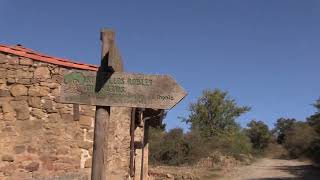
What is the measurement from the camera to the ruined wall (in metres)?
9.03

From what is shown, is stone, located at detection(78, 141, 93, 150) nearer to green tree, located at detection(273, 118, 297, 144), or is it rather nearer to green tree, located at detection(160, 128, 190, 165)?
green tree, located at detection(160, 128, 190, 165)

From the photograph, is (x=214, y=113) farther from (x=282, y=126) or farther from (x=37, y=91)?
(x=37, y=91)

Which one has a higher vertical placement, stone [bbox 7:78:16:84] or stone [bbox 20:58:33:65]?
stone [bbox 20:58:33:65]

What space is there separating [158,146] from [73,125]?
30474 mm

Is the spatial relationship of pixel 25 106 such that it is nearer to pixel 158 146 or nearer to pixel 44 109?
pixel 44 109

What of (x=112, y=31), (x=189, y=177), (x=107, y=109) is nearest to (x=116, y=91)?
(x=107, y=109)

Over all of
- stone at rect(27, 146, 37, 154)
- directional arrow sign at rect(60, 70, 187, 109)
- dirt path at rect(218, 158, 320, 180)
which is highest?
directional arrow sign at rect(60, 70, 187, 109)

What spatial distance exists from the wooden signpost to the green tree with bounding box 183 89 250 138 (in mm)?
60009

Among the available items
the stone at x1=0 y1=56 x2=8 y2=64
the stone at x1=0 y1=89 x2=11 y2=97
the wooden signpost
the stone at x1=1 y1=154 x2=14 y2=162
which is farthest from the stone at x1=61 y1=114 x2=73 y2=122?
the wooden signpost

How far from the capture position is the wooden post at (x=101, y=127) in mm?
4848

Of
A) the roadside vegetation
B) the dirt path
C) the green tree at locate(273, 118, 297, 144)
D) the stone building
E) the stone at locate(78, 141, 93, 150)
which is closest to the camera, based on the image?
the stone building

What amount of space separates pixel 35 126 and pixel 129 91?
4.98 meters

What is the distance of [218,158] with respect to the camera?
133 ft

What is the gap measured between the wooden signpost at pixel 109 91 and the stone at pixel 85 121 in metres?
4.71
